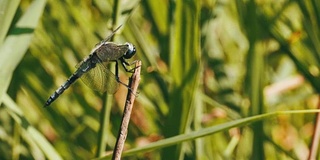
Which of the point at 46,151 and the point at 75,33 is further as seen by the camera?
the point at 75,33

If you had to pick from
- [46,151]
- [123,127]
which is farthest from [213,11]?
[123,127]

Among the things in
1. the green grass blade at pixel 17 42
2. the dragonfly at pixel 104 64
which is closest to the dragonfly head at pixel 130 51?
the dragonfly at pixel 104 64

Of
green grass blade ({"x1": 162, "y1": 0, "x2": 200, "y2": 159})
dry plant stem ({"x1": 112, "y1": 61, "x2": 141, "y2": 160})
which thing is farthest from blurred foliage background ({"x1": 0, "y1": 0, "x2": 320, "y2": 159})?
dry plant stem ({"x1": 112, "y1": 61, "x2": 141, "y2": 160})

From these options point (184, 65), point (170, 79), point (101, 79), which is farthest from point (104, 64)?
point (170, 79)

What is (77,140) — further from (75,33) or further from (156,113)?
(75,33)

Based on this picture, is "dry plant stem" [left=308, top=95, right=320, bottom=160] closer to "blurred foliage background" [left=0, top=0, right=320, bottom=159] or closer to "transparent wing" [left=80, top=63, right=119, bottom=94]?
"blurred foliage background" [left=0, top=0, right=320, bottom=159]

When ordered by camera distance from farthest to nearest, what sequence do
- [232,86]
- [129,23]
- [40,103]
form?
[232,86]
[40,103]
[129,23]
